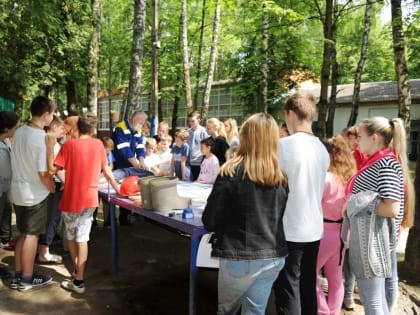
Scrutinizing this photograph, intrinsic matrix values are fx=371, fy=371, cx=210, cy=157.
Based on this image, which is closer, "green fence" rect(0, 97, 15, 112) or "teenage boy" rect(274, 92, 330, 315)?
"teenage boy" rect(274, 92, 330, 315)

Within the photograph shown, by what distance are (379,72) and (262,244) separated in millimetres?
34729

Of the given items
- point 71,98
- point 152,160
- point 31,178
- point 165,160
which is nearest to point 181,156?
point 165,160

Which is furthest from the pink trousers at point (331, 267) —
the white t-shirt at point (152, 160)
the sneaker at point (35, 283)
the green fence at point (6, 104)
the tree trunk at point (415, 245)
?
the green fence at point (6, 104)

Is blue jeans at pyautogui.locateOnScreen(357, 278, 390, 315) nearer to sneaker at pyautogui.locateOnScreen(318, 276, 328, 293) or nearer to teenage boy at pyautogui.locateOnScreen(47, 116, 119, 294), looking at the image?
sneaker at pyautogui.locateOnScreen(318, 276, 328, 293)

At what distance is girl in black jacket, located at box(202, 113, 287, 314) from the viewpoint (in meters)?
1.96

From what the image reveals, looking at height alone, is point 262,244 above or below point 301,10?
below

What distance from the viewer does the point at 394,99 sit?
78.7 feet

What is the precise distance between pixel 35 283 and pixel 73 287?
0.39 meters

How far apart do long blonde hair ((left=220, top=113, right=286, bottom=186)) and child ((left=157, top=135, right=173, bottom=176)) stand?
4.24 m

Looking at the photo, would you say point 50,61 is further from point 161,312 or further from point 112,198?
point 161,312

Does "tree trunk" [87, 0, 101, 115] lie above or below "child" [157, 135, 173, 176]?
above

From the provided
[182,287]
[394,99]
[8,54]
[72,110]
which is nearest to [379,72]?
[394,99]

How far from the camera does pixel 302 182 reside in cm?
226

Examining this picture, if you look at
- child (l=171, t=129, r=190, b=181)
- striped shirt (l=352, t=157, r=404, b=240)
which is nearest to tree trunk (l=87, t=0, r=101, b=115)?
child (l=171, t=129, r=190, b=181)
